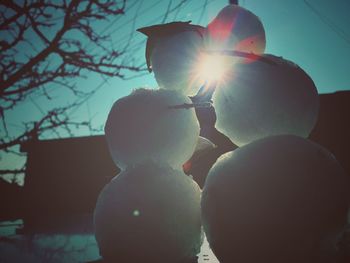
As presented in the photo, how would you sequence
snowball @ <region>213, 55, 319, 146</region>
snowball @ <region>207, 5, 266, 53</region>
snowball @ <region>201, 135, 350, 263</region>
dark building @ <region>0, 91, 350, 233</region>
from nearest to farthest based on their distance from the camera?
1. snowball @ <region>201, 135, 350, 263</region>
2. snowball @ <region>213, 55, 319, 146</region>
3. snowball @ <region>207, 5, 266, 53</region>
4. dark building @ <region>0, 91, 350, 233</region>

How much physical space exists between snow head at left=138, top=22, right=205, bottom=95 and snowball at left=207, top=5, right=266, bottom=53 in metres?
0.04

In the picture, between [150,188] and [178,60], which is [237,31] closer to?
[178,60]

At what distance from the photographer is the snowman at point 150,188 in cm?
51

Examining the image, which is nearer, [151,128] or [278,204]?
[278,204]

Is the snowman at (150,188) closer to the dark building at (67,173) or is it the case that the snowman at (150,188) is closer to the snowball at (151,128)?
the snowball at (151,128)

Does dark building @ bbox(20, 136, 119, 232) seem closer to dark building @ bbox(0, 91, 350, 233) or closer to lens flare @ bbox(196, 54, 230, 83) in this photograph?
dark building @ bbox(0, 91, 350, 233)

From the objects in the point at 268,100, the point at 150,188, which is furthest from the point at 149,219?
the point at 268,100

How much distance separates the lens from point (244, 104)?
0.56 m

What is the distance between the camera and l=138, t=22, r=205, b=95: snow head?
66 cm

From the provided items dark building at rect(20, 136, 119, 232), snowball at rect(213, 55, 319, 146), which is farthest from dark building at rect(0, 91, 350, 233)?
snowball at rect(213, 55, 319, 146)

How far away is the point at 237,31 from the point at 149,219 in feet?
1.58

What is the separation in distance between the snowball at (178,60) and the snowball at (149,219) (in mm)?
246

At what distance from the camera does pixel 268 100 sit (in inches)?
20.9

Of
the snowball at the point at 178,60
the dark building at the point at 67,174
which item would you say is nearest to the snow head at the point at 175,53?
the snowball at the point at 178,60
